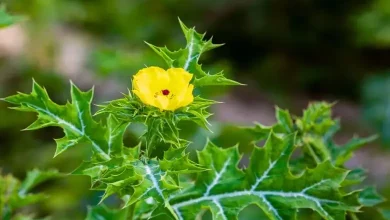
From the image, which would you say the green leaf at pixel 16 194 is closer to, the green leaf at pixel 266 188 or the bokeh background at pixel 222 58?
the green leaf at pixel 266 188

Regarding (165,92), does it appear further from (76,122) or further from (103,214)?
(103,214)

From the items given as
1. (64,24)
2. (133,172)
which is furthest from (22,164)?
(133,172)

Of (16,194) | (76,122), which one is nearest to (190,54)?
(76,122)

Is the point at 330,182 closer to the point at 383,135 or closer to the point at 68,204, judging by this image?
the point at 68,204

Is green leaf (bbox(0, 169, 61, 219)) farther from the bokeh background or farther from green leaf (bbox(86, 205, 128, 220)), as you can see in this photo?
the bokeh background

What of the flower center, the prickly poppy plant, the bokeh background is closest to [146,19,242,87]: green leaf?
the prickly poppy plant

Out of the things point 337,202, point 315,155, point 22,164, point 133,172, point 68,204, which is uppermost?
point 22,164
